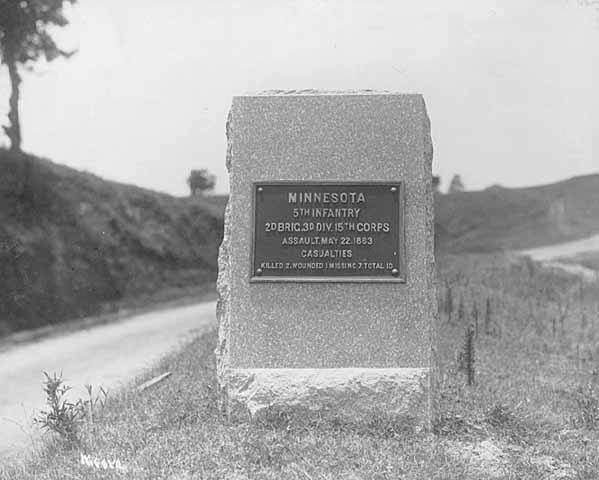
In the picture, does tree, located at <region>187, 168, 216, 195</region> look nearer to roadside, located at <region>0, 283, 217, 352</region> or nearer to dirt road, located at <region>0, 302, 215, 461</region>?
roadside, located at <region>0, 283, 217, 352</region>

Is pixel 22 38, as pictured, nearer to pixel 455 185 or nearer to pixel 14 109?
pixel 14 109

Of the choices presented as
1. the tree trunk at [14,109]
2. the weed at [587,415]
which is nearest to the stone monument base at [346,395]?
A: the weed at [587,415]

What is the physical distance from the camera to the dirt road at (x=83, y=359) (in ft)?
27.4

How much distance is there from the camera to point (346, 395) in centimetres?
554

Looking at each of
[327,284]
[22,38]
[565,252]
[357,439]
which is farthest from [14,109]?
[357,439]

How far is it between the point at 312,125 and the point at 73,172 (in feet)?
54.8

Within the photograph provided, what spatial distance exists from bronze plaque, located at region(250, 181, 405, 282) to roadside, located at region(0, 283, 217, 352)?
346 inches

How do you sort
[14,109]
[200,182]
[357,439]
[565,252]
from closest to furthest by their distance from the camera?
[357,439] < [14,109] < [565,252] < [200,182]

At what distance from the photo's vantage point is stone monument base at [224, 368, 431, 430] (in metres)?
5.49

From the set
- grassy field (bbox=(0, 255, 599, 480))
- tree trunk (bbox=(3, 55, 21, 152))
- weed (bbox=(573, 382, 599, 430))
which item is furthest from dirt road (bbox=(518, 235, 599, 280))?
tree trunk (bbox=(3, 55, 21, 152))

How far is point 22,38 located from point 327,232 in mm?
16282

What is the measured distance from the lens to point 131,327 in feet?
49.9

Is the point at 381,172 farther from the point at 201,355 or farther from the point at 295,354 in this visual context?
the point at 201,355

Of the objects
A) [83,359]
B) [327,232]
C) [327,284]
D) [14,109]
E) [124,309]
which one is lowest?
[83,359]
